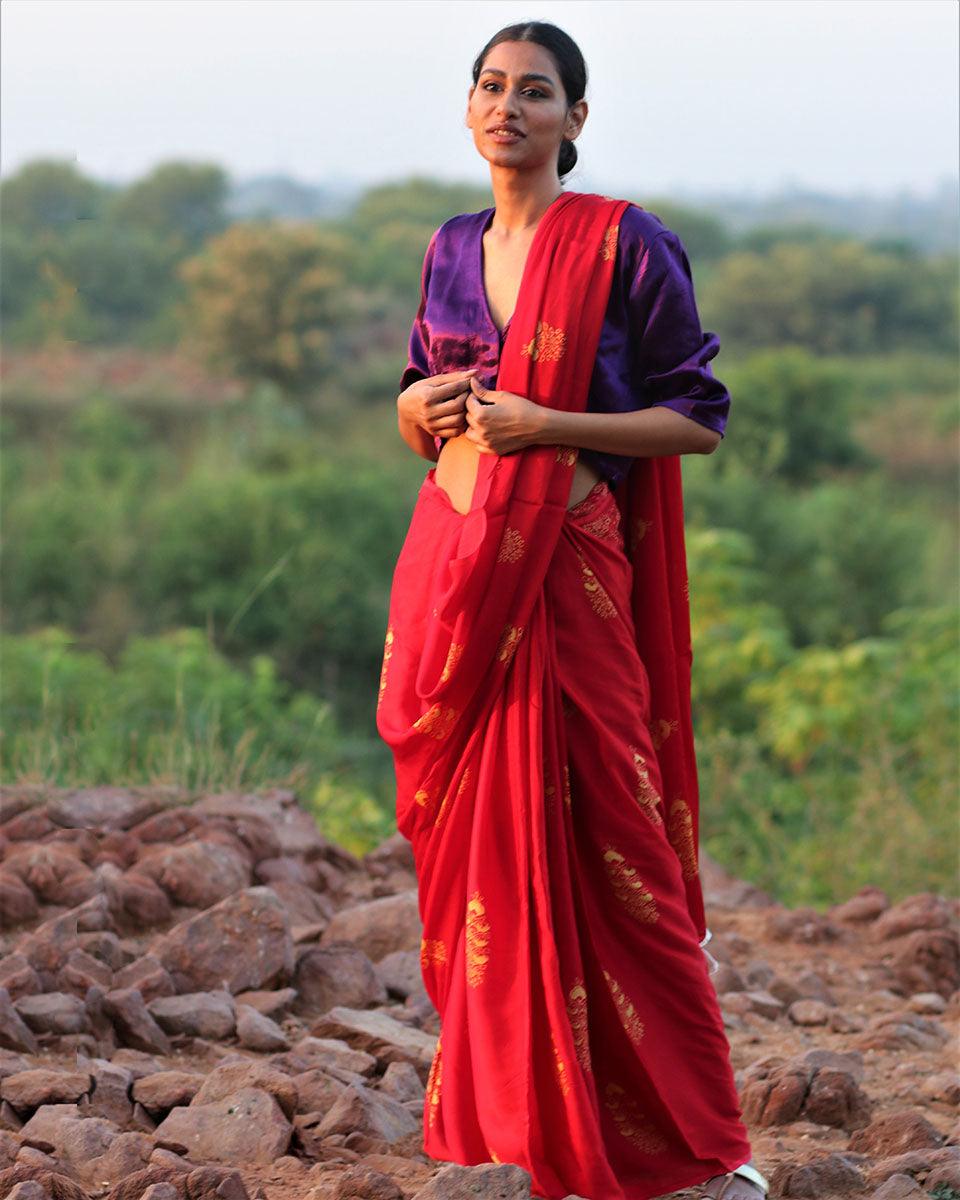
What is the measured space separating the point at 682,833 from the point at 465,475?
759 mm

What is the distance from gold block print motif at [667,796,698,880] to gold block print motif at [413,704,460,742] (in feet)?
1.61

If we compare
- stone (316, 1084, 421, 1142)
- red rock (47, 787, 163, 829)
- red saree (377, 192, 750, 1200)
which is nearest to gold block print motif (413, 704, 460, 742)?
red saree (377, 192, 750, 1200)

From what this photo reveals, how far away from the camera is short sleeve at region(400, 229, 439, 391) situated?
304 cm

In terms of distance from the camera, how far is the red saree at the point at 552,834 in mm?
2691

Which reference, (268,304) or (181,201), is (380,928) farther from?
(181,201)

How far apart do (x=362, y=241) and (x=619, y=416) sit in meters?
32.5

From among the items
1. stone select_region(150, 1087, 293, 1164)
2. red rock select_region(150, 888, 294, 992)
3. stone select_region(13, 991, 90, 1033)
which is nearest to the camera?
stone select_region(150, 1087, 293, 1164)

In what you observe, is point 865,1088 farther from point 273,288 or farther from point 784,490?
point 273,288

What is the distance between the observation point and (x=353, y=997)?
3.87 m

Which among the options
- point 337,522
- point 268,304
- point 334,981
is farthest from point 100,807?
point 268,304

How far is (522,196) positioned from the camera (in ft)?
9.46

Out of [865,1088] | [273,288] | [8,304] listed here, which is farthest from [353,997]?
[273,288]

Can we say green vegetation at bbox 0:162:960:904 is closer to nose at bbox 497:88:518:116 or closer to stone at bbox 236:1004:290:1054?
stone at bbox 236:1004:290:1054

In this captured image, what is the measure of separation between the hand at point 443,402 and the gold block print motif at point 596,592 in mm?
313
